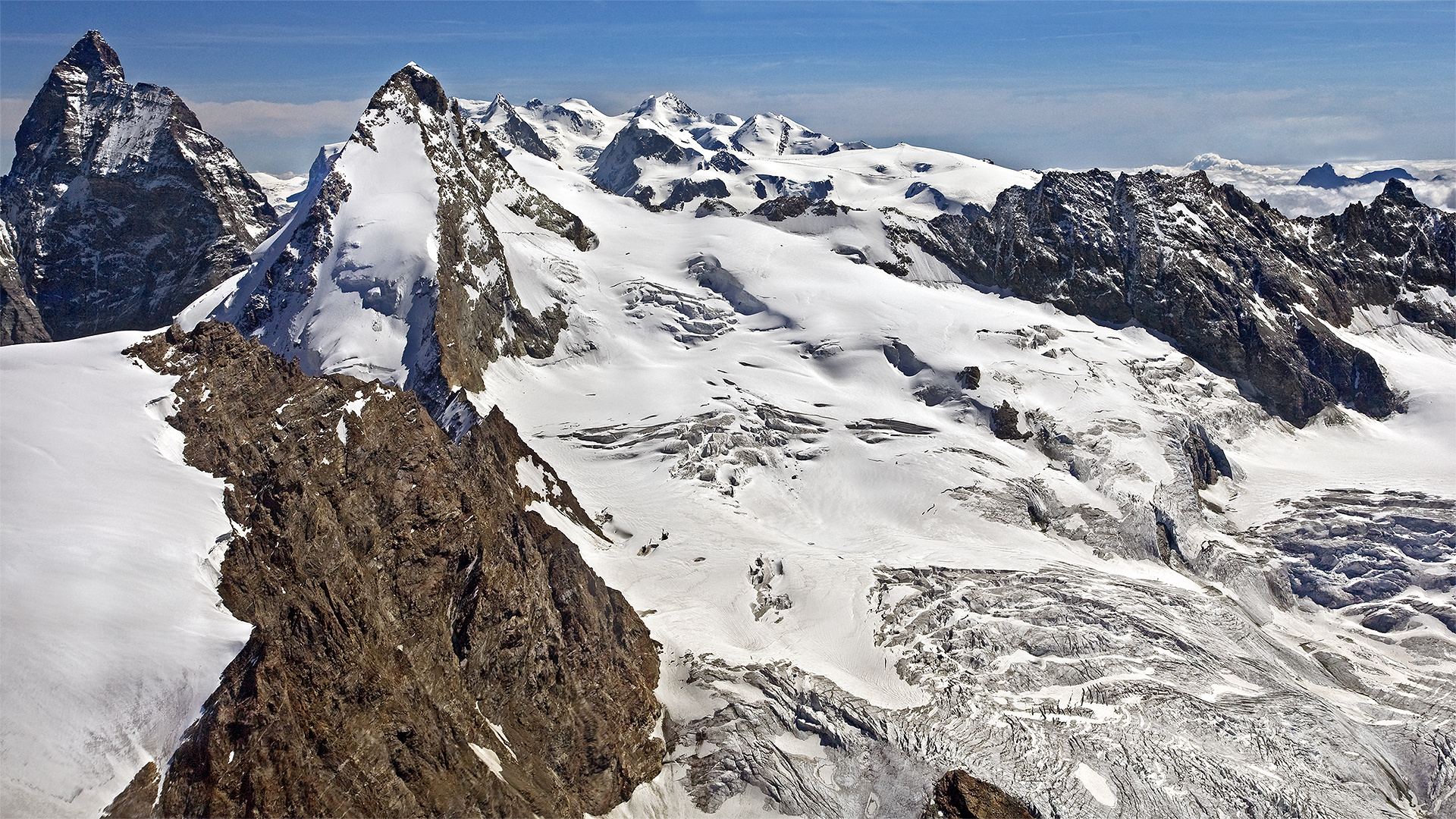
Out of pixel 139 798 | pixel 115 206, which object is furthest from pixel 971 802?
pixel 115 206

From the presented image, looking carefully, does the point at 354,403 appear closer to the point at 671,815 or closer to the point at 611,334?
the point at 671,815

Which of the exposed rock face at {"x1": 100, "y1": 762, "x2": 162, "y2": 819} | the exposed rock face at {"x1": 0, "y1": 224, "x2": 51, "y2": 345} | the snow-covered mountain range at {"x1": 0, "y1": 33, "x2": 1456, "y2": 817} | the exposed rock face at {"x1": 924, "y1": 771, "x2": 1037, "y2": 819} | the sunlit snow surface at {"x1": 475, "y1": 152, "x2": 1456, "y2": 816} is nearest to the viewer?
the exposed rock face at {"x1": 100, "y1": 762, "x2": 162, "y2": 819}

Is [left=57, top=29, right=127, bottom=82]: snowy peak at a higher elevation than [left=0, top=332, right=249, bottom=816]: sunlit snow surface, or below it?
higher

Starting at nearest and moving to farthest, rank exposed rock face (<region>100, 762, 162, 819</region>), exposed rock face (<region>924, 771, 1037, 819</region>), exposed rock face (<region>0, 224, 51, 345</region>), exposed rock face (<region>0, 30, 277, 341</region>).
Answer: exposed rock face (<region>100, 762, 162, 819</region>) → exposed rock face (<region>924, 771, 1037, 819</region>) → exposed rock face (<region>0, 224, 51, 345</region>) → exposed rock face (<region>0, 30, 277, 341</region>)

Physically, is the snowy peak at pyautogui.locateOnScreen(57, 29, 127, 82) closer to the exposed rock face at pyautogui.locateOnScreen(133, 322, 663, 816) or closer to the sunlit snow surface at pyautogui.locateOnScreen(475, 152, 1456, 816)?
the sunlit snow surface at pyautogui.locateOnScreen(475, 152, 1456, 816)

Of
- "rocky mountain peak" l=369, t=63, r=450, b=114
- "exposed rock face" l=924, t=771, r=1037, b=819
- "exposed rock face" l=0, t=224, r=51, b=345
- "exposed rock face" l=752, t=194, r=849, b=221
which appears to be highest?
"rocky mountain peak" l=369, t=63, r=450, b=114

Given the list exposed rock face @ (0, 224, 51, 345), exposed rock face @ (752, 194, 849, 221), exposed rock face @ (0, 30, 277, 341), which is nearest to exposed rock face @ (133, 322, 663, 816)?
exposed rock face @ (752, 194, 849, 221)
